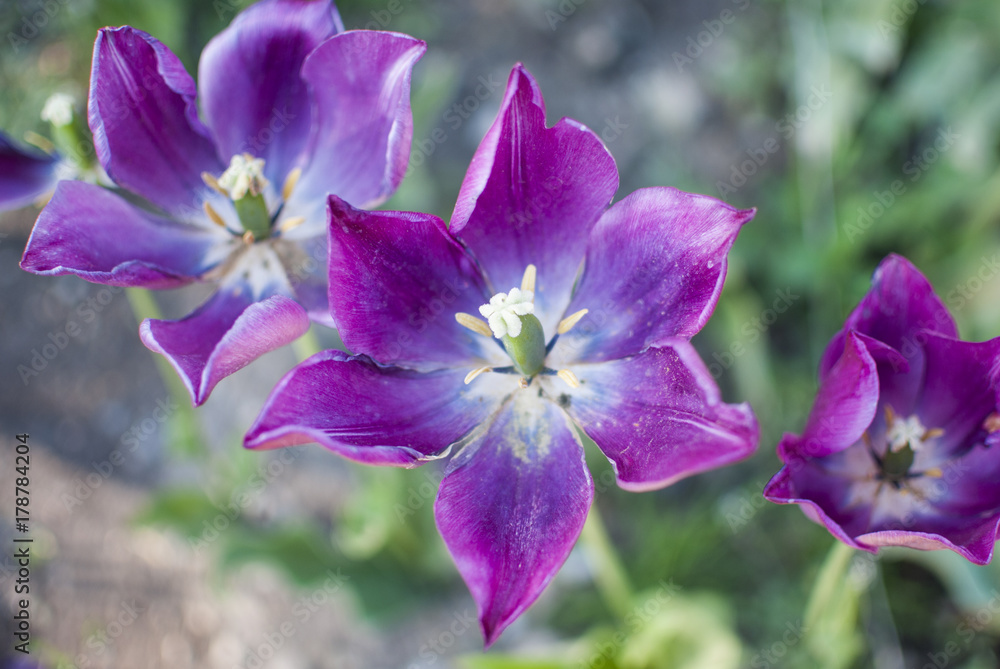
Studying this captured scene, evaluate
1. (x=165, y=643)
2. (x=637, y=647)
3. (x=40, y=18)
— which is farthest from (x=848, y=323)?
(x=40, y=18)

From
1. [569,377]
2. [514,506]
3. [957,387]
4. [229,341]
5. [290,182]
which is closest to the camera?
[229,341]

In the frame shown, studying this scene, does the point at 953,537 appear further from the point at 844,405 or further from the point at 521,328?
the point at 521,328

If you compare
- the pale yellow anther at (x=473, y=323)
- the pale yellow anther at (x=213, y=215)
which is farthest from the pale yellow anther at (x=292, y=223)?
the pale yellow anther at (x=473, y=323)

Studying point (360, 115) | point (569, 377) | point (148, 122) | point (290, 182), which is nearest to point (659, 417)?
point (569, 377)

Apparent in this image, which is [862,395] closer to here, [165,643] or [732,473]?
[732,473]

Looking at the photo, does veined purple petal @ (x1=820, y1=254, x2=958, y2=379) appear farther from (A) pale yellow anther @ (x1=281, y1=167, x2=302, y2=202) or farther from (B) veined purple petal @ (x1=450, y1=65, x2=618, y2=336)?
(A) pale yellow anther @ (x1=281, y1=167, x2=302, y2=202)

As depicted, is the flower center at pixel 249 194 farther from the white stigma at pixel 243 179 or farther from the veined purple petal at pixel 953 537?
the veined purple petal at pixel 953 537
